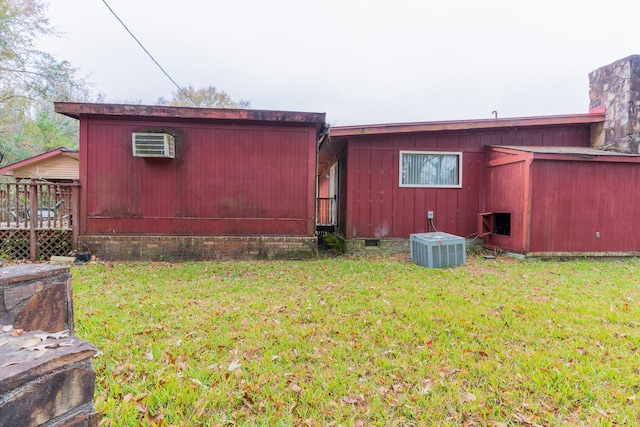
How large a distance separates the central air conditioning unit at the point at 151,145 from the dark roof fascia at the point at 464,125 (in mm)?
3426

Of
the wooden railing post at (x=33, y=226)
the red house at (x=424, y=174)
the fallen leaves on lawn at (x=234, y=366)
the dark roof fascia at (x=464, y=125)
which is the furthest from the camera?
the red house at (x=424, y=174)

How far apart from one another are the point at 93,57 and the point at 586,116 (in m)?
20.1

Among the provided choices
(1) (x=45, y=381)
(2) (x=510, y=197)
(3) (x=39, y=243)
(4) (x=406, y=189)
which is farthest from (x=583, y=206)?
(3) (x=39, y=243)

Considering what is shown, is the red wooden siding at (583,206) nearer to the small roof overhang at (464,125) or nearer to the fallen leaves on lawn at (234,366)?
the small roof overhang at (464,125)

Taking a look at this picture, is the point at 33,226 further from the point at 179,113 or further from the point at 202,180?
the point at 179,113

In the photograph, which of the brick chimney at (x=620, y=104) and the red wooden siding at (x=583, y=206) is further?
the brick chimney at (x=620, y=104)

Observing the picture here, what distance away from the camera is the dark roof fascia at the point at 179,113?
20.5 ft

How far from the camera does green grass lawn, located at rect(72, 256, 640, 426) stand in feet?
6.24

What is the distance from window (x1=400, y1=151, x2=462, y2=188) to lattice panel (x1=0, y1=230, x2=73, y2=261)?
7337 mm

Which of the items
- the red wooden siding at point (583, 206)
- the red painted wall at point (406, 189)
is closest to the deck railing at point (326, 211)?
the red painted wall at point (406, 189)

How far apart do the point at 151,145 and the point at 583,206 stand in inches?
350

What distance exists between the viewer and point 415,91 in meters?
28.3

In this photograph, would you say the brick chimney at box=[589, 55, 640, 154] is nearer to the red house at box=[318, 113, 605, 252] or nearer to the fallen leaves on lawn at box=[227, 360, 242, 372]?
the red house at box=[318, 113, 605, 252]

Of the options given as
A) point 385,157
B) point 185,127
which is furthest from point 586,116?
point 185,127
